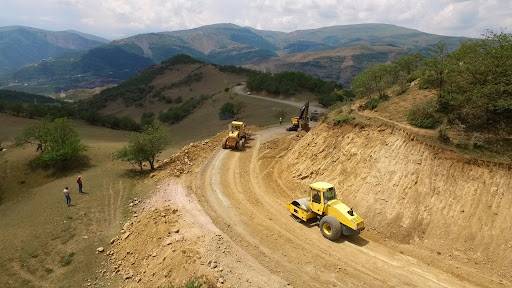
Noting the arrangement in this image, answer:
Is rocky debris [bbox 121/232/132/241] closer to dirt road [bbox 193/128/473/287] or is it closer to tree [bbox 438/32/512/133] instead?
dirt road [bbox 193/128/473/287]

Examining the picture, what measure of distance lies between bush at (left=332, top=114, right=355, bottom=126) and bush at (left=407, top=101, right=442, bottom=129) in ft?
14.0

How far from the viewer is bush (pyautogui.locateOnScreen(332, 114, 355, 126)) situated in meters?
30.4

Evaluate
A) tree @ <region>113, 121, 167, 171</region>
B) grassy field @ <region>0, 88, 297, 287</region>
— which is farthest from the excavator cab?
grassy field @ <region>0, 88, 297, 287</region>

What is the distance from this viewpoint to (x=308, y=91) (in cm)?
9350

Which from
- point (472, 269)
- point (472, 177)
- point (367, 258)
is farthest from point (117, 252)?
point (472, 177)

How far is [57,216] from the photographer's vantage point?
2998 centimetres

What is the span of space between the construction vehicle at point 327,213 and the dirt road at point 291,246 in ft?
1.83

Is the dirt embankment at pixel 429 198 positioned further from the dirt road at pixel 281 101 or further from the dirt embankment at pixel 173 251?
the dirt road at pixel 281 101

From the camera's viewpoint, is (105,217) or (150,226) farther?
(105,217)

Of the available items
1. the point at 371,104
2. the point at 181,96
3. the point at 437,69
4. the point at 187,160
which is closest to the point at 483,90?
the point at 437,69

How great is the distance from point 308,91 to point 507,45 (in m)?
67.1

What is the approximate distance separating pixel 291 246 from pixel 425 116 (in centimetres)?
1345

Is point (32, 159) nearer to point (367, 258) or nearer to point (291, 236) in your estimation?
point (291, 236)

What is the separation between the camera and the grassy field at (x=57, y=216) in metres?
24.2
